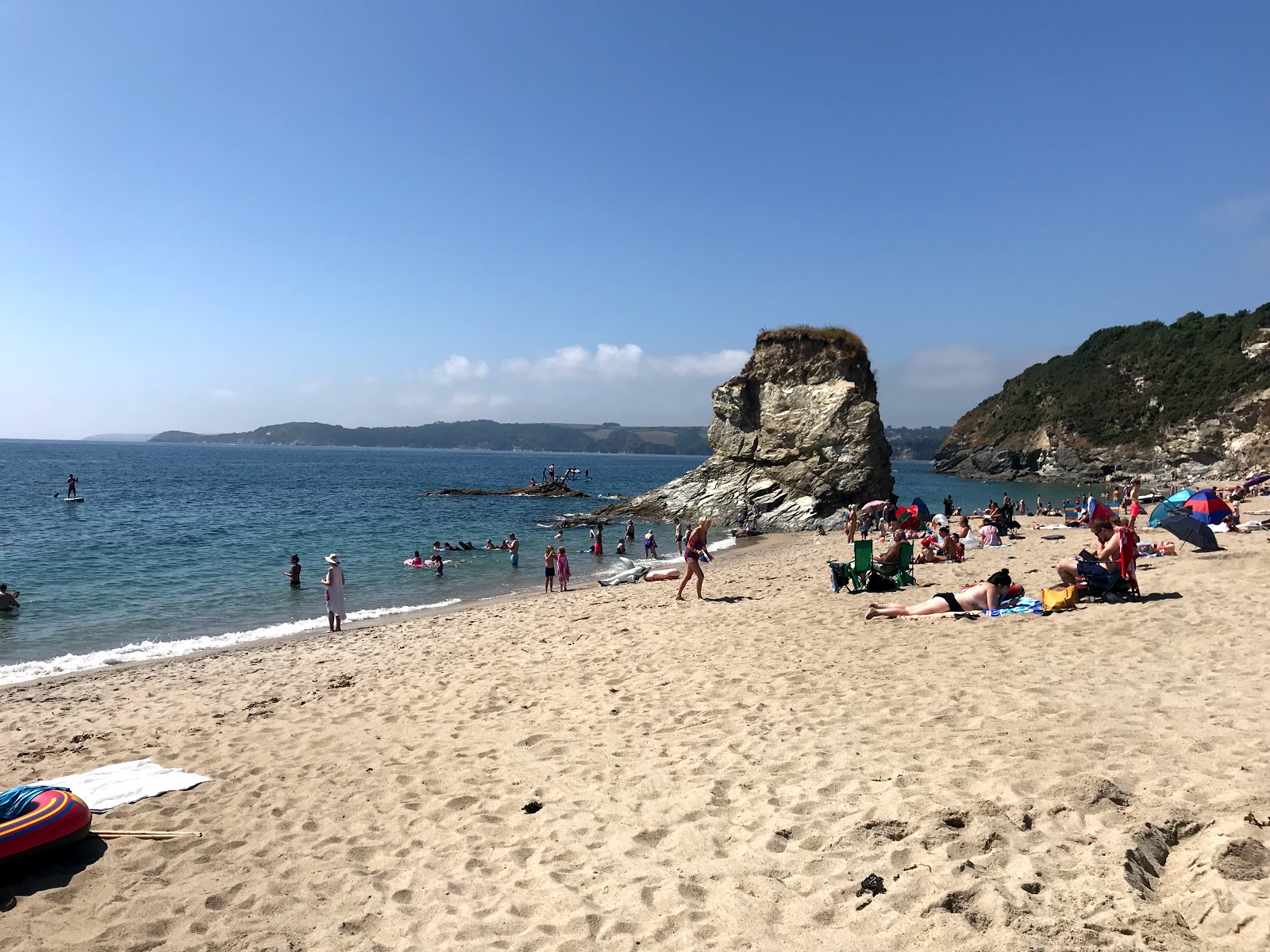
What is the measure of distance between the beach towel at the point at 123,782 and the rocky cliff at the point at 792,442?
3095cm

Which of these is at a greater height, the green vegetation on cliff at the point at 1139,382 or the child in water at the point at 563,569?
the green vegetation on cliff at the point at 1139,382

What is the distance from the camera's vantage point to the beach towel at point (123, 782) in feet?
18.4

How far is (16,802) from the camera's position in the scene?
186 inches

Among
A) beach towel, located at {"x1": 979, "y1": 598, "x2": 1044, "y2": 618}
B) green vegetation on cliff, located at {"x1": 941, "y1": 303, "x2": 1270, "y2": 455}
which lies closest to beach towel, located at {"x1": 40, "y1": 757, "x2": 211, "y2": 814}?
beach towel, located at {"x1": 979, "y1": 598, "x2": 1044, "y2": 618}

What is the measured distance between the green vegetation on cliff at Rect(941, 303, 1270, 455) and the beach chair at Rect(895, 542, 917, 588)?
239 ft

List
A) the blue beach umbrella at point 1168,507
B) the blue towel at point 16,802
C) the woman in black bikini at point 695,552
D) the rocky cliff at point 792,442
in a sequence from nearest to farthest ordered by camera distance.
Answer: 1. the blue towel at point 16,802
2. the woman in black bikini at point 695,552
3. the blue beach umbrella at point 1168,507
4. the rocky cliff at point 792,442

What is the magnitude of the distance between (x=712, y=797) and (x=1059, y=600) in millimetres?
7453

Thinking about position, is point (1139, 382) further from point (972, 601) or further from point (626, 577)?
point (972, 601)

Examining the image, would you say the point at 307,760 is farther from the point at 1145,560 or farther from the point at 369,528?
the point at 369,528

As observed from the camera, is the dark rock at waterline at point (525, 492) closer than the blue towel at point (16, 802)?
No

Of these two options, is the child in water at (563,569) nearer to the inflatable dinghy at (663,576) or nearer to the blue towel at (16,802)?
the inflatable dinghy at (663,576)

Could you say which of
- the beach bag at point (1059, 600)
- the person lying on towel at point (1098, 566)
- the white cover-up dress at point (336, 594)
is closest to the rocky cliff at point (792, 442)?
the person lying on towel at point (1098, 566)

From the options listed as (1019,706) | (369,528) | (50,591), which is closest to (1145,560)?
(1019,706)

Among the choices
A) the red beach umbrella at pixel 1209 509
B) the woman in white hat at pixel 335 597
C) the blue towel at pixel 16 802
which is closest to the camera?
the blue towel at pixel 16 802
